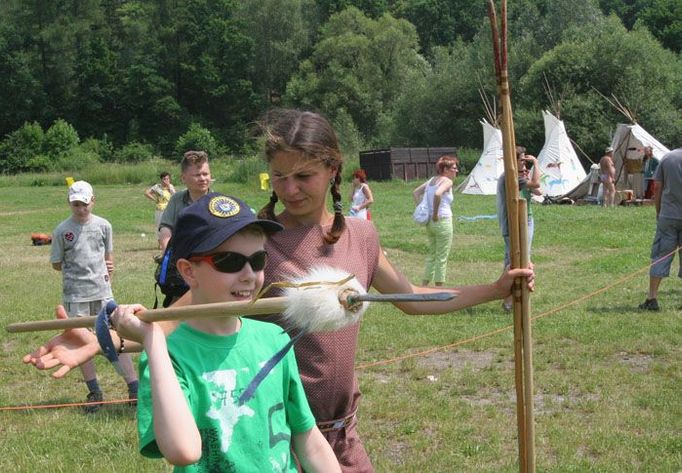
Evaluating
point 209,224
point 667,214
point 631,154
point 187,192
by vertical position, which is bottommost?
point 631,154

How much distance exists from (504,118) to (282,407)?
51.1 inches

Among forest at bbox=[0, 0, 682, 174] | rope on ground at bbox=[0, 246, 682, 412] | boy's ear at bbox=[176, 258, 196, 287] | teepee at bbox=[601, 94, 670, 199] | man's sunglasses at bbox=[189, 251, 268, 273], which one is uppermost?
forest at bbox=[0, 0, 682, 174]

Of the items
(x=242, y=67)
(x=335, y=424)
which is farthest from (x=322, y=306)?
(x=242, y=67)

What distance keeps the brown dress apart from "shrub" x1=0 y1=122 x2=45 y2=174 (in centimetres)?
7796

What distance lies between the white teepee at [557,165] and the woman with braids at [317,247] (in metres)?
27.6

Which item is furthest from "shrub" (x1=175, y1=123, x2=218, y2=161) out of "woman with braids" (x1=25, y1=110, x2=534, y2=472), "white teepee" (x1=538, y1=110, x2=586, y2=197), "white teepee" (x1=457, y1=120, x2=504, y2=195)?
"woman with braids" (x1=25, y1=110, x2=534, y2=472)

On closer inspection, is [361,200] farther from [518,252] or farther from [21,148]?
[21,148]

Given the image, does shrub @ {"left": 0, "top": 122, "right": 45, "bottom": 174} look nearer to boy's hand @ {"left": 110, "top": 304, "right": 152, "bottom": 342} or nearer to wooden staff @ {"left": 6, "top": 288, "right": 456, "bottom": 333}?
boy's hand @ {"left": 110, "top": 304, "right": 152, "bottom": 342}

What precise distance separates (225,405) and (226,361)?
127mm

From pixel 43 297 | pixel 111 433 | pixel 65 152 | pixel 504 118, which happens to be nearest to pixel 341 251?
pixel 504 118

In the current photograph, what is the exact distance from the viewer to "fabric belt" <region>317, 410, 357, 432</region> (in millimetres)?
3236

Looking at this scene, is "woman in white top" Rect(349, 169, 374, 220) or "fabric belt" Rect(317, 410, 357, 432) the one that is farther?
"woman in white top" Rect(349, 169, 374, 220)

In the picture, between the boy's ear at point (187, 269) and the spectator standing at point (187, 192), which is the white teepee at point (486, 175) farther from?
the boy's ear at point (187, 269)

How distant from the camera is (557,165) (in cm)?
3241
